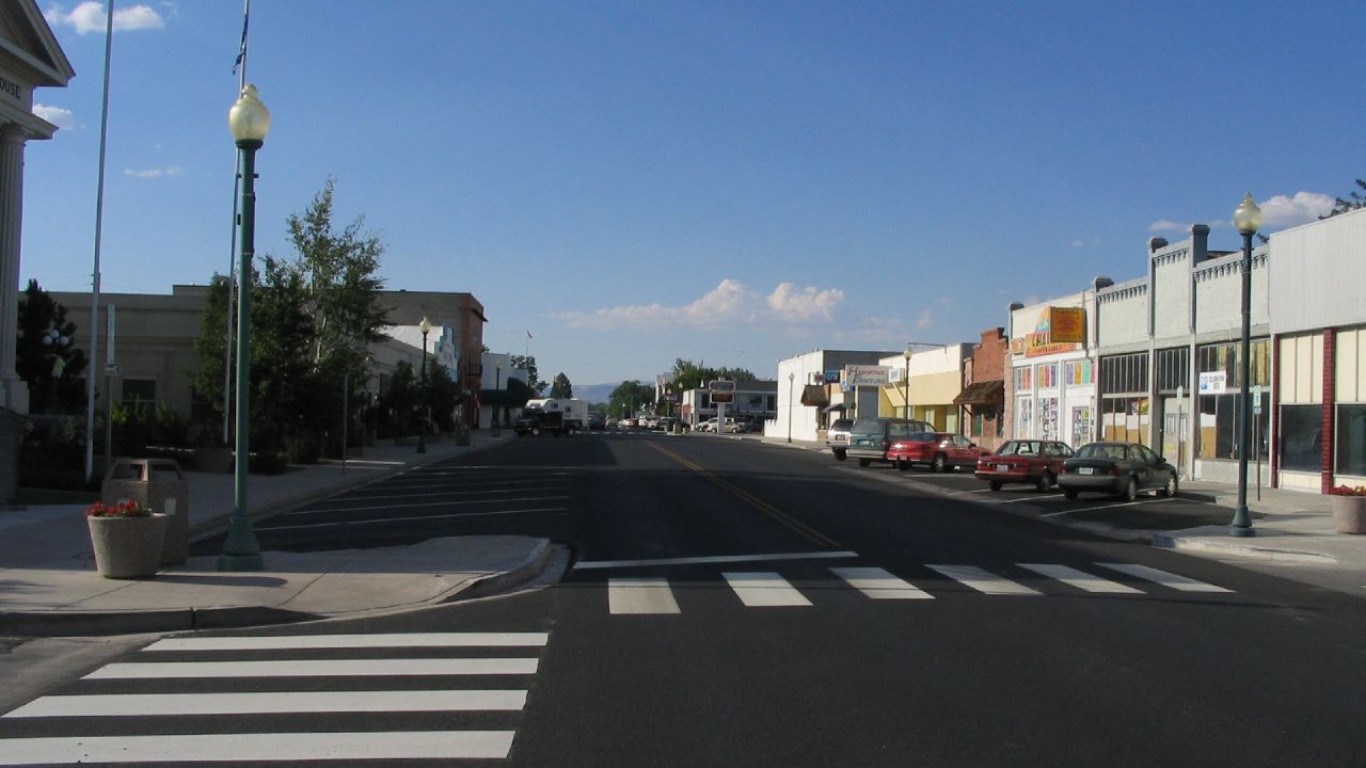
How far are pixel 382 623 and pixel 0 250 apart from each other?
19781mm

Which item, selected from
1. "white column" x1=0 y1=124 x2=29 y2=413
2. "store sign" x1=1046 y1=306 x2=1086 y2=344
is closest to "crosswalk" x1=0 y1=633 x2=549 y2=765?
"white column" x1=0 y1=124 x2=29 y2=413

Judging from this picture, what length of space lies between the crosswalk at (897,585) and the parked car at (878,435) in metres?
28.5

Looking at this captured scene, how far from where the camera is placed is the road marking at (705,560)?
50.3ft

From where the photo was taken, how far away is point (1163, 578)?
1500cm

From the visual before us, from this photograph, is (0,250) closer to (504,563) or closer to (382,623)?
(504,563)

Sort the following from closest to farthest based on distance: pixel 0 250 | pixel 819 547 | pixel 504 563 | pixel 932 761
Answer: pixel 932 761 < pixel 504 563 < pixel 819 547 < pixel 0 250

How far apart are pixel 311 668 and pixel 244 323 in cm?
558

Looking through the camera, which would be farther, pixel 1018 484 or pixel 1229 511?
pixel 1018 484

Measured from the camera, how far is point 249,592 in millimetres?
11797

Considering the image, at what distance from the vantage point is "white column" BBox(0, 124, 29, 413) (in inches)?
1021

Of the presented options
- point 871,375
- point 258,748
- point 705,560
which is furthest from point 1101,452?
point 871,375

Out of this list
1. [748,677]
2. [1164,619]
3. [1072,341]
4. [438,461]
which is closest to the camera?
[748,677]

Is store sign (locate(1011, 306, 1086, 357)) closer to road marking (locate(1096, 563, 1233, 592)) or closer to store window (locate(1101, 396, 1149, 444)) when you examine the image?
store window (locate(1101, 396, 1149, 444))

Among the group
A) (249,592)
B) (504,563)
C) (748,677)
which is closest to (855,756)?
(748,677)
